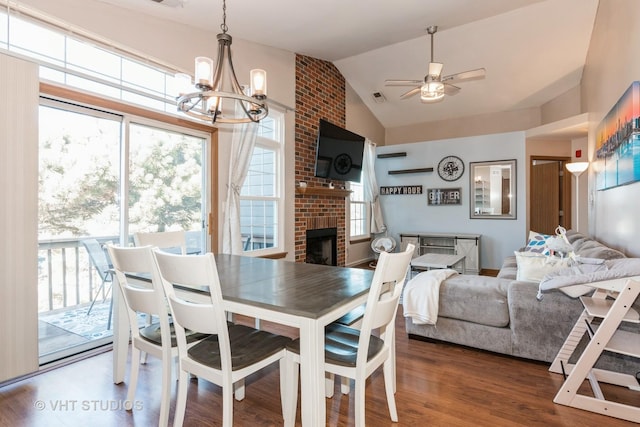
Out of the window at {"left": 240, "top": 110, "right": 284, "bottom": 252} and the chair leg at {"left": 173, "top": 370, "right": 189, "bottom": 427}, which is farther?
the window at {"left": 240, "top": 110, "right": 284, "bottom": 252}

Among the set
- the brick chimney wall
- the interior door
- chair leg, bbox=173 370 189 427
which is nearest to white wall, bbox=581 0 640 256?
the interior door

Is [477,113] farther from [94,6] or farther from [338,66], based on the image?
[94,6]

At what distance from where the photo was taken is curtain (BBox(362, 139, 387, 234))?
6812mm

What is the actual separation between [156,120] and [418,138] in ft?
18.2

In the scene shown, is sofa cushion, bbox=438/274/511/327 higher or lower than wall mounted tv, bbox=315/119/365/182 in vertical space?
lower

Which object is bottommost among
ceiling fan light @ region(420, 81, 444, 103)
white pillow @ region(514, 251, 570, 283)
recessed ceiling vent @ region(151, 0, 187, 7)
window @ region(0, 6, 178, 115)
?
white pillow @ region(514, 251, 570, 283)

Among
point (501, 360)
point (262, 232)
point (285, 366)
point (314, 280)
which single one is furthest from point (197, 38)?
point (501, 360)

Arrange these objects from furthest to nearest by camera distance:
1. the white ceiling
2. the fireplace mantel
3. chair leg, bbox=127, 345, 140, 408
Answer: the fireplace mantel
the white ceiling
chair leg, bbox=127, 345, 140, 408

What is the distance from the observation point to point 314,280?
6.13ft

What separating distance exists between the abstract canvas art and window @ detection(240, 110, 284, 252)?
3532mm

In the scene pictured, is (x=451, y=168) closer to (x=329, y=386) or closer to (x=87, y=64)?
(x=329, y=386)

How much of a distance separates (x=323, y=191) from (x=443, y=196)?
264 centimetres

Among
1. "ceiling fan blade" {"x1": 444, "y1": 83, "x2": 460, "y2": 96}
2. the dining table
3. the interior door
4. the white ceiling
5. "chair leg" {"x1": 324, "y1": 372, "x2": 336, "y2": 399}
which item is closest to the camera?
the dining table

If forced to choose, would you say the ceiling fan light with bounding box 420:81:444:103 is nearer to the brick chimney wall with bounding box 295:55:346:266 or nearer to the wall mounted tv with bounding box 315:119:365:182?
the wall mounted tv with bounding box 315:119:365:182
